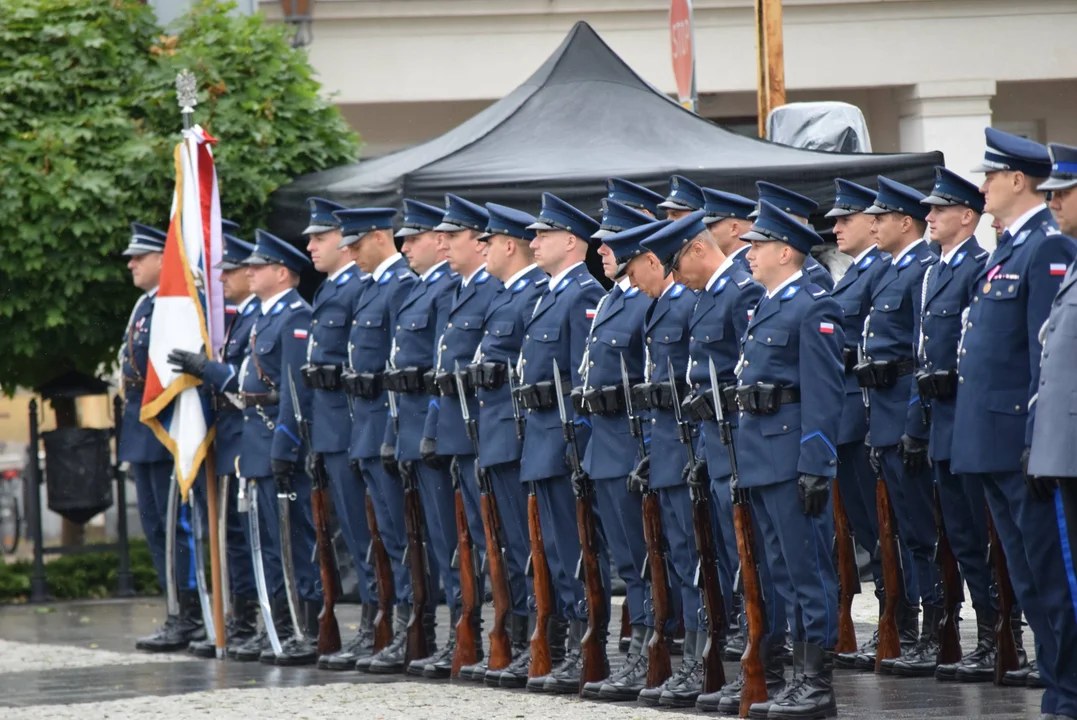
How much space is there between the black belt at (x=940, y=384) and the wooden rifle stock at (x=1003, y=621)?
1.64 ft

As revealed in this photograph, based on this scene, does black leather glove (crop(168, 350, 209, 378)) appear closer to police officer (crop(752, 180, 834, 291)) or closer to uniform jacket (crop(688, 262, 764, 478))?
uniform jacket (crop(688, 262, 764, 478))

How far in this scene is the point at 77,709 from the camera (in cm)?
891

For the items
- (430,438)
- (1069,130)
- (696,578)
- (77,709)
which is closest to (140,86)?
(430,438)

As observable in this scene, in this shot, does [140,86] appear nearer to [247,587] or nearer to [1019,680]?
[247,587]

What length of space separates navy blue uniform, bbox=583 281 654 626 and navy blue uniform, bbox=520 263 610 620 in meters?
0.22

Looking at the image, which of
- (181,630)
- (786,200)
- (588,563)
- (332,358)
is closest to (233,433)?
(332,358)

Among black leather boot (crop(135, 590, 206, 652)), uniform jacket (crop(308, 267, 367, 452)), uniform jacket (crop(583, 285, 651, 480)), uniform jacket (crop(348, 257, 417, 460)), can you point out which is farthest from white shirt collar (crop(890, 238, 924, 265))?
black leather boot (crop(135, 590, 206, 652))

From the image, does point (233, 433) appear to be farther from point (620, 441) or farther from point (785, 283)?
point (785, 283)

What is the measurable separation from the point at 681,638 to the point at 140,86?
5.08 meters

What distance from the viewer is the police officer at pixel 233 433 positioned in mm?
10961

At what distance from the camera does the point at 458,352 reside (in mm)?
9539

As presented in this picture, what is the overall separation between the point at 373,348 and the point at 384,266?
482 mm

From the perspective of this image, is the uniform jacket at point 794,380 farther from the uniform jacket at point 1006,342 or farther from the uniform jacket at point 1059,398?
the uniform jacket at point 1059,398

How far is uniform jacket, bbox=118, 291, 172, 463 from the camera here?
11672 mm
